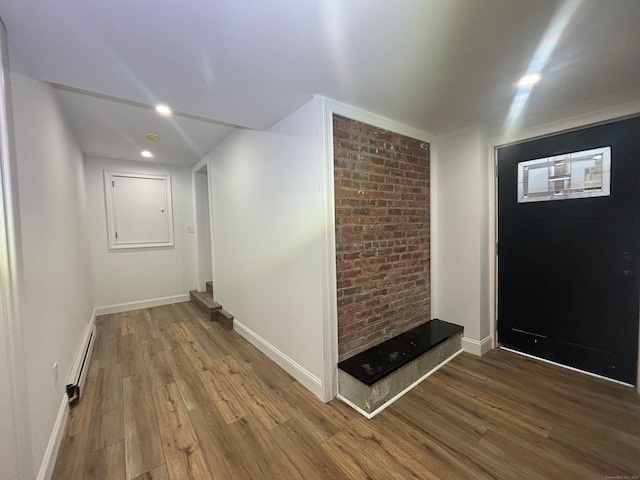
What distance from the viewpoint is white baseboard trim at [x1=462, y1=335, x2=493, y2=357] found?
2.47 m

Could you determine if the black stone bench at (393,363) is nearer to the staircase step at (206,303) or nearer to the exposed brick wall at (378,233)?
the exposed brick wall at (378,233)

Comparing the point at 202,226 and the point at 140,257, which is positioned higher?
the point at 202,226

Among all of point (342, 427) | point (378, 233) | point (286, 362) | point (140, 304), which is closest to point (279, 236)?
point (378, 233)

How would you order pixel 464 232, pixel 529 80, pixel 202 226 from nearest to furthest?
pixel 529 80, pixel 464 232, pixel 202 226

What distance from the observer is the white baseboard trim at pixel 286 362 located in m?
1.97

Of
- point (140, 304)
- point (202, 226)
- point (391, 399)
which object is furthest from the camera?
point (202, 226)

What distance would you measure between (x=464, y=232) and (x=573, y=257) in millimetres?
847

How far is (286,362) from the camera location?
7.50 feet

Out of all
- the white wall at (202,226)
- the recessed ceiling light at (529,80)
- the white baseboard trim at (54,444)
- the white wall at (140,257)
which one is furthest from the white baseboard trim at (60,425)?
the recessed ceiling light at (529,80)

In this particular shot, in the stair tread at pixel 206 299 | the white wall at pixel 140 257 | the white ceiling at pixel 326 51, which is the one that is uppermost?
the white ceiling at pixel 326 51

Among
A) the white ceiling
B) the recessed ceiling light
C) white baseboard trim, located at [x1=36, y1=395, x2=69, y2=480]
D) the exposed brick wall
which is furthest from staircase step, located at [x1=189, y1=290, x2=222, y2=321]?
the recessed ceiling light

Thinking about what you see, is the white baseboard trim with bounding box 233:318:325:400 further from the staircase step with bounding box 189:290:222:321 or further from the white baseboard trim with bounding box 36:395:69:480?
the white baseboard trim with bounding box 36:395:69:480

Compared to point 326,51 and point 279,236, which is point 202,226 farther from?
point 326,51

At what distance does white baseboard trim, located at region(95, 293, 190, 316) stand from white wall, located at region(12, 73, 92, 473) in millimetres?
1934
